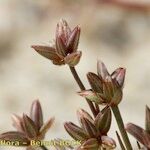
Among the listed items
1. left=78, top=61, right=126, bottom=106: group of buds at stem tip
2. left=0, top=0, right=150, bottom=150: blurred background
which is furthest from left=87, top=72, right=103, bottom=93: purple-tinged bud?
left=0, top=0, right=150, bottom=150: blurred background

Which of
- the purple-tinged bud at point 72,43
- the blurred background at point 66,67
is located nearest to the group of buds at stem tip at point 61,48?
the purple-tinged bud at point 72,43

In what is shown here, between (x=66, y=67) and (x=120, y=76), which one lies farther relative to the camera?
(x=66, y=67)

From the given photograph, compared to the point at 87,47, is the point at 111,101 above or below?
below

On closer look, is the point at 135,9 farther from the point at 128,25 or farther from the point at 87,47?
the point at 87,47

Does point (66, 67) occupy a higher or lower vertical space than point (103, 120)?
higher

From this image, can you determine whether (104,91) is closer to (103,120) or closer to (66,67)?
(103,120)

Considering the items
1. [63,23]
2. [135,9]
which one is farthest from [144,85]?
[63,23]

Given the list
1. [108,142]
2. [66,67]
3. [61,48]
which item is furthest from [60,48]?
[66,67]

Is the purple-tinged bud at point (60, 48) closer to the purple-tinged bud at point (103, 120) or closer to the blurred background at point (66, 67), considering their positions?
the purple-tinged bud at point (103, 120)
